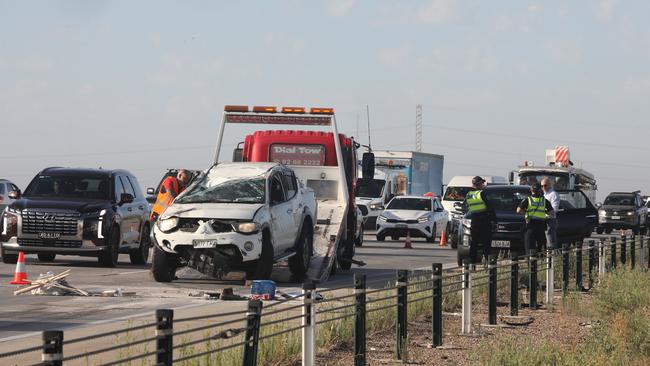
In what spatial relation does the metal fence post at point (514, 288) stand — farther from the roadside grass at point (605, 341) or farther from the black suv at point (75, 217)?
the black suv at point (75, 217)

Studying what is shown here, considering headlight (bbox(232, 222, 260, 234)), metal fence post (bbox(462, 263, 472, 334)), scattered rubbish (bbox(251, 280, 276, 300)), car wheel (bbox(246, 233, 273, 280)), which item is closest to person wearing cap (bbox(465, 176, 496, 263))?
car wheel (bbox(246, 233, 273, 280))

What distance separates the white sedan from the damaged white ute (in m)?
21.2

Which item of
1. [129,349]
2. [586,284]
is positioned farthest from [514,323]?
[586,284]

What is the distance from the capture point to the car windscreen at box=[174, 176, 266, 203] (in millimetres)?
21609

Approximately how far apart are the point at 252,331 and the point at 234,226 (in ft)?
37.1

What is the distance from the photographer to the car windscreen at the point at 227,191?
2161 cm

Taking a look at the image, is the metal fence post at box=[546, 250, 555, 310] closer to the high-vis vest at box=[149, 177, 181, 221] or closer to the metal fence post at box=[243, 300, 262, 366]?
the high-vis vest at box=[149, 177, 181, 221]

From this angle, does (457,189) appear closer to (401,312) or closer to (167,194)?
(167,194)

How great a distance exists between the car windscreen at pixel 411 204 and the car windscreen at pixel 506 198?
15.1m

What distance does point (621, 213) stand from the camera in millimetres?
60750

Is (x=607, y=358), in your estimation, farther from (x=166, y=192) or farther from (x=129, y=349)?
(x=166, y=192)

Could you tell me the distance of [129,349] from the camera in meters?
12.1

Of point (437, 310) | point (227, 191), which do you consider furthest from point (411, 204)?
point (437, 310)

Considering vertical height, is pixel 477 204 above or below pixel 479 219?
above
